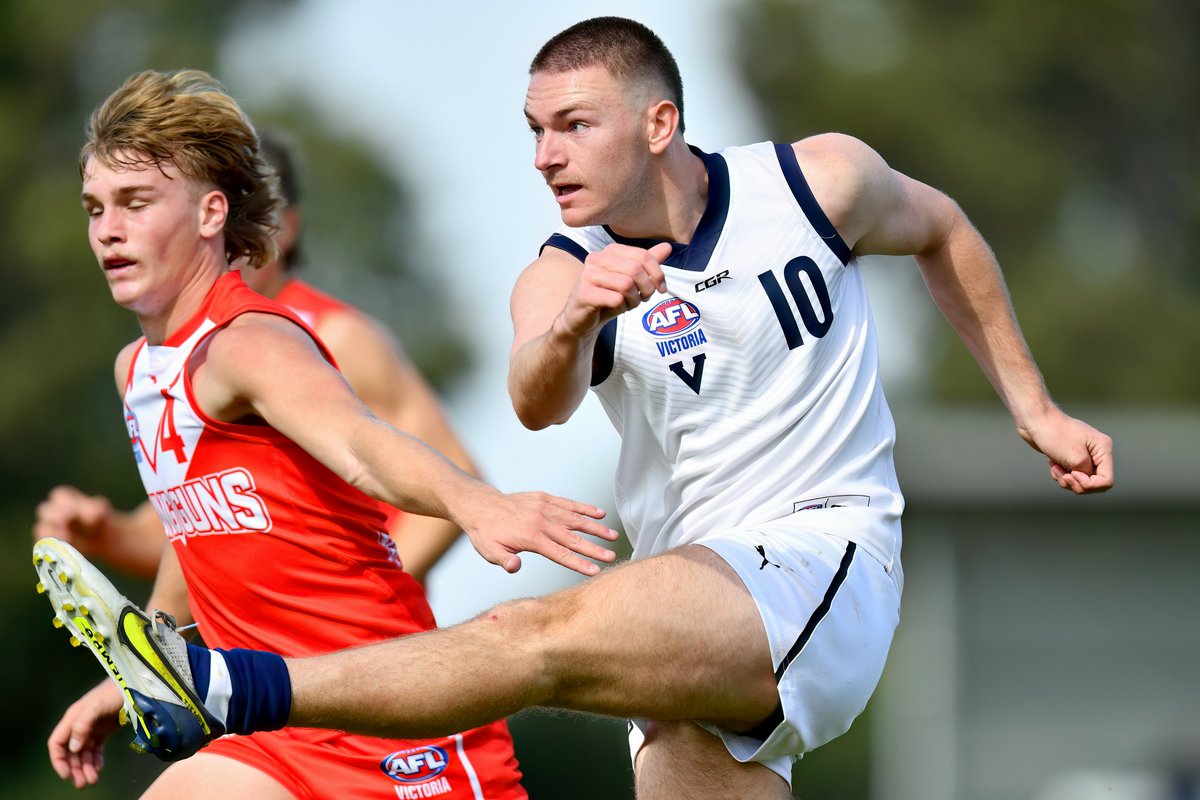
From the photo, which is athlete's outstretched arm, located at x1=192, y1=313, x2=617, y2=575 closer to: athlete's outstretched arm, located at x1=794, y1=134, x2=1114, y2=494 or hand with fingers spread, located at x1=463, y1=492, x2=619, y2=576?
hand with fingers spread, located at x1=463, y1=492, x2=619, y2=576

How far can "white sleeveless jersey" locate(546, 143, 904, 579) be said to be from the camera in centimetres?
528

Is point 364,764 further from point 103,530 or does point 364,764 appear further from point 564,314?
point 103,530

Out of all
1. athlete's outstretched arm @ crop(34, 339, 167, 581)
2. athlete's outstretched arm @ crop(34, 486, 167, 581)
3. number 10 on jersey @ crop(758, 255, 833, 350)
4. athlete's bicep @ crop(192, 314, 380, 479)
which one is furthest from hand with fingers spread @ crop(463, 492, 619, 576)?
athlete's outstretched arm @ crop(34, 486, 167, 581)

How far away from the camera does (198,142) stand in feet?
17.9

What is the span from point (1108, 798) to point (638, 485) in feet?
39.2

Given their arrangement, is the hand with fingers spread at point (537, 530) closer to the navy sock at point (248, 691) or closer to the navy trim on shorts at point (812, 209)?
the navy sock at point (248, 691)

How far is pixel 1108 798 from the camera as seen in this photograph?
1616cm

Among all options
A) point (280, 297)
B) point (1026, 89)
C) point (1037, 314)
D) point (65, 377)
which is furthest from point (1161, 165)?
point (280, 297)

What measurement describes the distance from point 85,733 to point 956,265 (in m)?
3.27

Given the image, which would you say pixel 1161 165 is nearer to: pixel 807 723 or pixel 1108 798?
pixel 1108 798

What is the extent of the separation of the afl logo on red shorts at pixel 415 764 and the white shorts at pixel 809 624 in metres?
0.80

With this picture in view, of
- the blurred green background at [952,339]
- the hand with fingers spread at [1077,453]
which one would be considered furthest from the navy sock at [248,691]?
the blurred green background at [952,339]

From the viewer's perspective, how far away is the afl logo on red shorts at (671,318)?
5273 mm

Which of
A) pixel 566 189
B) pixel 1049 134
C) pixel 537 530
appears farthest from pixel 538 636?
pixel 1049 134
